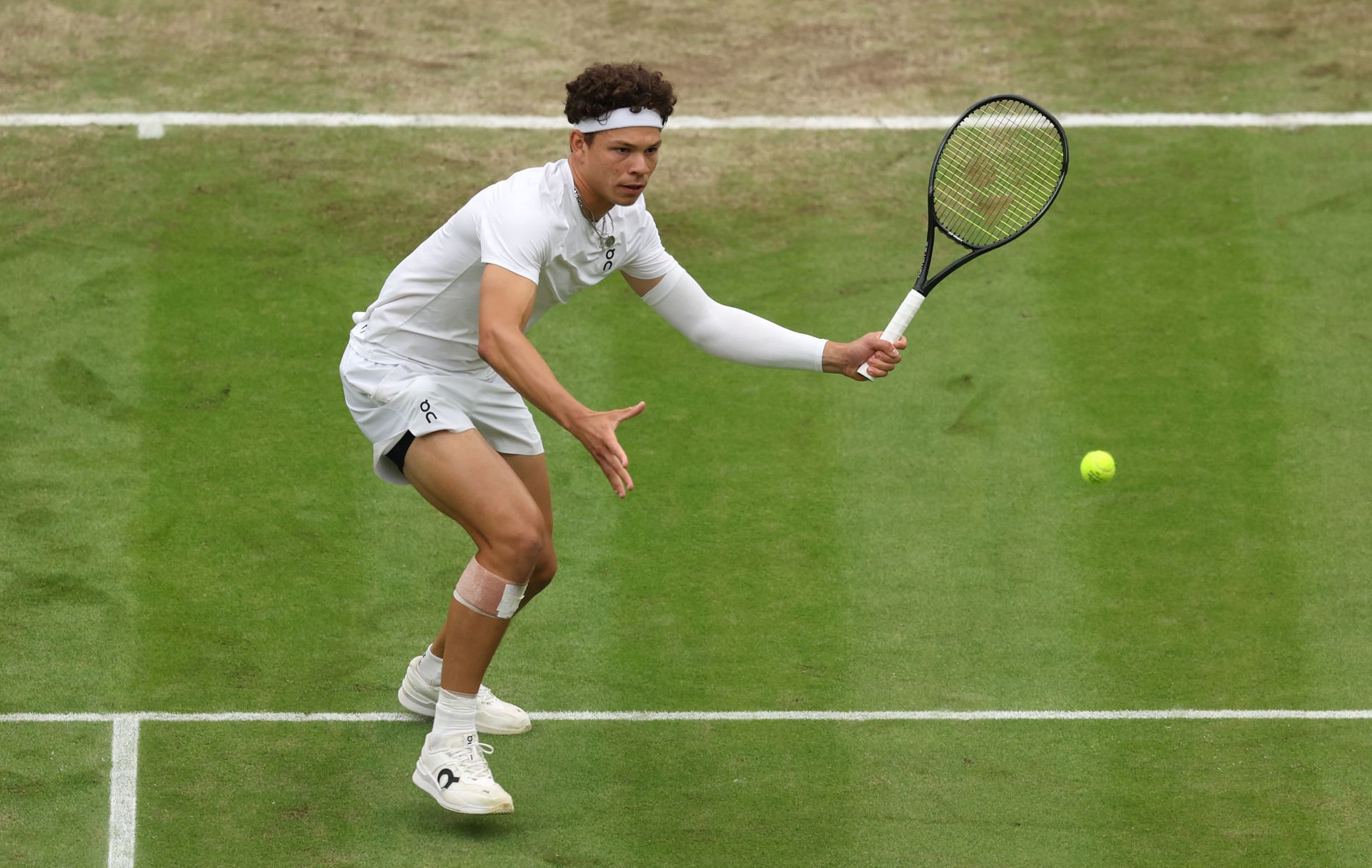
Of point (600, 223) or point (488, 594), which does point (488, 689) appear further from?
point (600, 223)

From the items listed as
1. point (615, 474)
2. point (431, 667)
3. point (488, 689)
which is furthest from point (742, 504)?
point (615, 474)

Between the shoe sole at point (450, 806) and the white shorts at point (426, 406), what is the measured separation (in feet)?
3.44

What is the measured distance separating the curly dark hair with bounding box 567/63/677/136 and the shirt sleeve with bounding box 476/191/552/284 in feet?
1.11

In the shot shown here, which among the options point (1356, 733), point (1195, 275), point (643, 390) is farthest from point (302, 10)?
point (1356, 733)

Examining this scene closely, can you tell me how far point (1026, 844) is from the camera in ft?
21.0

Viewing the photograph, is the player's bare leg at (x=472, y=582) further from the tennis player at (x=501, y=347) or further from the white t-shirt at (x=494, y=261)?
the white t-shirt at (x=494, y=261)

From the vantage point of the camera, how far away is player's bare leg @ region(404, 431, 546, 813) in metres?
6.14

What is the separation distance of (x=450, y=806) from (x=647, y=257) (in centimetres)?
204

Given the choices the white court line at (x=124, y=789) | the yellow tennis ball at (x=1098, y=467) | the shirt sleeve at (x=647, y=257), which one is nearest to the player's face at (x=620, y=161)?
the shirt sleeve at (x=647, y=257)

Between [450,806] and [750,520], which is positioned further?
[750,520]

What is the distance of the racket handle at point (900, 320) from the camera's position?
6.34 meters

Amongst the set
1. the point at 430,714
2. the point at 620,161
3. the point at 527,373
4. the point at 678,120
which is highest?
the point at 620,161

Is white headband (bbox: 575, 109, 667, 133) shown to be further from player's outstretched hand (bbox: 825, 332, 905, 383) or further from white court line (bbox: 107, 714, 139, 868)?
white court line (bbox: 107, 714, 139, 868)

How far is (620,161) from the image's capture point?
5965 millimetres
